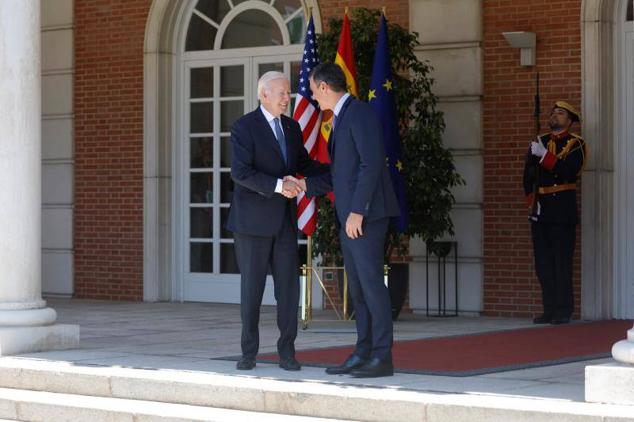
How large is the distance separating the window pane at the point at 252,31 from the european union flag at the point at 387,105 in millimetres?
2962

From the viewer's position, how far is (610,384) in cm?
655

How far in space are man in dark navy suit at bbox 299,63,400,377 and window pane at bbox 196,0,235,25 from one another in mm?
7041

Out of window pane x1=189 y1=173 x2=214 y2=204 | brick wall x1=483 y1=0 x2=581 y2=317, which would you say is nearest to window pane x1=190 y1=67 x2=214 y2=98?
window pane x1=189 y1=173 x2=214 y2=204

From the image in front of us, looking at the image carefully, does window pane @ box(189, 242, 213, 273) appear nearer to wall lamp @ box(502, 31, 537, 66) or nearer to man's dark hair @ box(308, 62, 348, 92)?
wall lamp @ box(502, 31, 537, 66)

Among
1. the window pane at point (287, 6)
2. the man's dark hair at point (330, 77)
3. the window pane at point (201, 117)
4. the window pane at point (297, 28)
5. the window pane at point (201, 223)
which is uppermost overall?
the window pane at point (287, 6)

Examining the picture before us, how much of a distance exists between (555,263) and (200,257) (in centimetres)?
449

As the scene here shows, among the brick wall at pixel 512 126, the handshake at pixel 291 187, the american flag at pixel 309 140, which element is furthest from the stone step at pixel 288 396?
the brick wall at pixel 512 126

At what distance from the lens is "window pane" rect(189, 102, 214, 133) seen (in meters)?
14.8

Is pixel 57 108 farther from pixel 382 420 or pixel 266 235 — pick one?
pixel 382 420

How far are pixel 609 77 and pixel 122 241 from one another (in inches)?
226

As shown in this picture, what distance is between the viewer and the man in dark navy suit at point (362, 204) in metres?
7.64

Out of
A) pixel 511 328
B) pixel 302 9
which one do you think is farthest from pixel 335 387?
pixel 302 9

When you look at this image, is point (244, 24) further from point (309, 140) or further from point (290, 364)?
point (290, 364)

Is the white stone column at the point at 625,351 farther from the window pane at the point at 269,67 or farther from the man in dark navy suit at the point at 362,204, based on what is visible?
the window pane at the point at 269,67
